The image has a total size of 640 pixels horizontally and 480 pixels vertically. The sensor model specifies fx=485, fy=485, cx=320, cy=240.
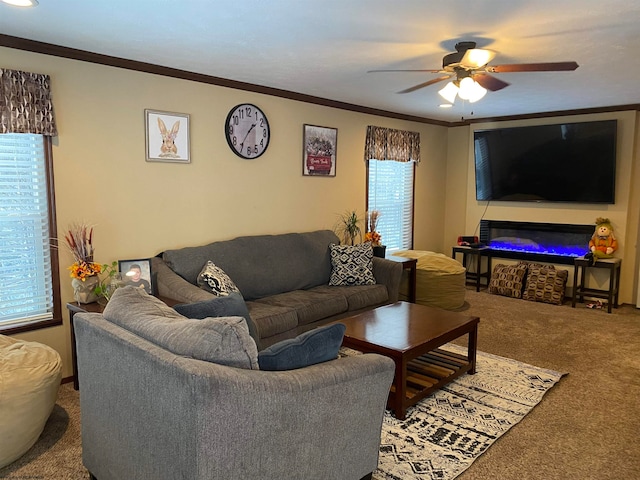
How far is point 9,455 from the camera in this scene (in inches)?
94.9

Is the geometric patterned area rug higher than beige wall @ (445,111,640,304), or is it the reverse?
beige wall @ (445,111,640,304)

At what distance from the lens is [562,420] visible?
9.84 ft

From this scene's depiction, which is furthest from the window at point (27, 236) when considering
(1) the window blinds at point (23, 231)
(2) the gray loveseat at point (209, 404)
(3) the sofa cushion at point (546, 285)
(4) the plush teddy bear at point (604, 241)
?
(4) the plush teddy bear at point (604, 241)

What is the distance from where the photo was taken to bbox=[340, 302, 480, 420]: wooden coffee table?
2996 mm

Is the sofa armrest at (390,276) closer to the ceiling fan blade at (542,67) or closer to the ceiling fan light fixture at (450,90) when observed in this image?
the ceiling fan light fixture at (450,90)

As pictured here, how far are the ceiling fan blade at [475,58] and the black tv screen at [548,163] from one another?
342cm

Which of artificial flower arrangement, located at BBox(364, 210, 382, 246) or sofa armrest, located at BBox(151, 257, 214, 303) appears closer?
sofa armrest, located at BBox(151, 257, 214, 303)

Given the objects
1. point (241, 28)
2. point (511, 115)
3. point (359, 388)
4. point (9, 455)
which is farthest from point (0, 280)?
point (511, 115)

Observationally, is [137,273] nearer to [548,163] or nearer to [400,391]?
[400,391]

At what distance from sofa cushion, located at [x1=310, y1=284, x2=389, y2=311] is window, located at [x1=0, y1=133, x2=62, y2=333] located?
2208 mm

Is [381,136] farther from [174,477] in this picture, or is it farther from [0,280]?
[174,477]

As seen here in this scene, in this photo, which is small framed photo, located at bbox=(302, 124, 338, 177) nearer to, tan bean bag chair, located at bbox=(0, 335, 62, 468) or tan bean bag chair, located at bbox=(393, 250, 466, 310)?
tan bean bag chair, located at bbox=(393, 250, 466, 310)

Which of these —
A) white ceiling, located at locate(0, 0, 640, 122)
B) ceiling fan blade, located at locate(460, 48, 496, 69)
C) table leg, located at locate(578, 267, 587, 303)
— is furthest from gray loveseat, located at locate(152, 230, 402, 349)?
table leg, located at locate(578, 267, 587, 303)

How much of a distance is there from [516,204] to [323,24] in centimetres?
467
